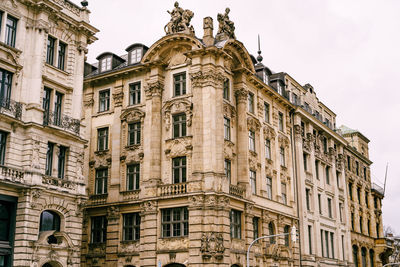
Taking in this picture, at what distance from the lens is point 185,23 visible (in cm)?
4503

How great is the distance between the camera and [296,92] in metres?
60.3

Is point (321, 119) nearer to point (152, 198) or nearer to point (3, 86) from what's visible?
point (152, 198)

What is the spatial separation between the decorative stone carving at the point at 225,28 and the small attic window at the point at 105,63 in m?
11.2

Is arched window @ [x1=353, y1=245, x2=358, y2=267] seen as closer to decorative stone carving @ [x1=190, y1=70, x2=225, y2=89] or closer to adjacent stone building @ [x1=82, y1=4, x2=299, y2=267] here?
adjacent stone building @ [x1=82, y1=4, x2=299, y2=267]

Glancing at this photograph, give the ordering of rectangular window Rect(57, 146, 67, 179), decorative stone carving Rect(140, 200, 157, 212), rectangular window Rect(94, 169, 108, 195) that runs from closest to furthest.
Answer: rectangular window Rect(57, 146, 67, 179) → decorative stone carving Rect(140, 200, 157, 212) → rectangular window Rect(94, 169, 108, 195)

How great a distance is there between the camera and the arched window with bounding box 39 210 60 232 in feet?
111

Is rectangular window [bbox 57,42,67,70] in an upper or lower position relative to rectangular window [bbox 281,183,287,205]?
upper

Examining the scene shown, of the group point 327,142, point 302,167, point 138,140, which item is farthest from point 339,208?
point 138,140

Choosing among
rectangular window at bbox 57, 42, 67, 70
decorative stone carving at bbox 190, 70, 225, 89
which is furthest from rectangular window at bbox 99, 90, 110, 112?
rectangular window at bbox 57, 42, 67, 70

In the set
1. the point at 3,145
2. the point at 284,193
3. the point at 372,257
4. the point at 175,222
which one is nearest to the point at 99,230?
the point at 175,222

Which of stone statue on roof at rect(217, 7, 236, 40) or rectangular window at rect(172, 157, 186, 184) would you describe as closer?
rectangular window at rect(172, 157, 186, 184)

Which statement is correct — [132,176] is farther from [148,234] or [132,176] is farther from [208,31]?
[208,31]

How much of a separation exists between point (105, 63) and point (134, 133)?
8.56 m

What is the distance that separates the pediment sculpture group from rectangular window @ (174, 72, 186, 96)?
12.2 ft
